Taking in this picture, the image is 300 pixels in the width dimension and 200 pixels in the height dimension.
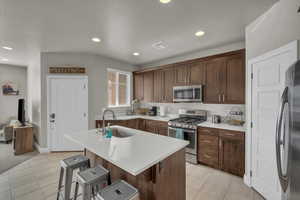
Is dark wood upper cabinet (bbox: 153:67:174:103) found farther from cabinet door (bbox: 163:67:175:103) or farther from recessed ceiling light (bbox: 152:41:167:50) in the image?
recessed ceiling light (bbox: 152:41:167:50)

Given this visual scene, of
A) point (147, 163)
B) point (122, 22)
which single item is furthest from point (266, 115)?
point (122, 22)

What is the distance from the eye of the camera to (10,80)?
502 centimetres

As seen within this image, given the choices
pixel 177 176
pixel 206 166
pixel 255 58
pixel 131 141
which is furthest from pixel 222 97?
pixel 131 141

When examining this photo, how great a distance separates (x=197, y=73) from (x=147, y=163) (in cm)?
282

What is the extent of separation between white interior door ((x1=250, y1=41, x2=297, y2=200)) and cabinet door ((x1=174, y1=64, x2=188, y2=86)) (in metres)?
1.53

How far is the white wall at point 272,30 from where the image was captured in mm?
1521

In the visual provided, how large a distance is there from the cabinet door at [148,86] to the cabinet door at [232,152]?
245 cm

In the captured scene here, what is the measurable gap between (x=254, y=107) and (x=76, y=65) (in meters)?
4.30

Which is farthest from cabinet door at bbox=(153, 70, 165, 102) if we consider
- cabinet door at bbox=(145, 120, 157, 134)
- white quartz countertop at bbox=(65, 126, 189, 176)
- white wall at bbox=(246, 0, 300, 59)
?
white quartz countertop at bbox=(65, 126, 189, 176)

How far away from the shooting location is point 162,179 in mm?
1406

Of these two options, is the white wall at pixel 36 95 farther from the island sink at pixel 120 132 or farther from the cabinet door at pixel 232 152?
the cabinet door at pixel 232 152

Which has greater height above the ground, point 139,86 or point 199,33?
point 199,33

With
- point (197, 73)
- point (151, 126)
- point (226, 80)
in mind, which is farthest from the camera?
point (151, 126)

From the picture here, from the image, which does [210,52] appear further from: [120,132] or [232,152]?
[120,132]
